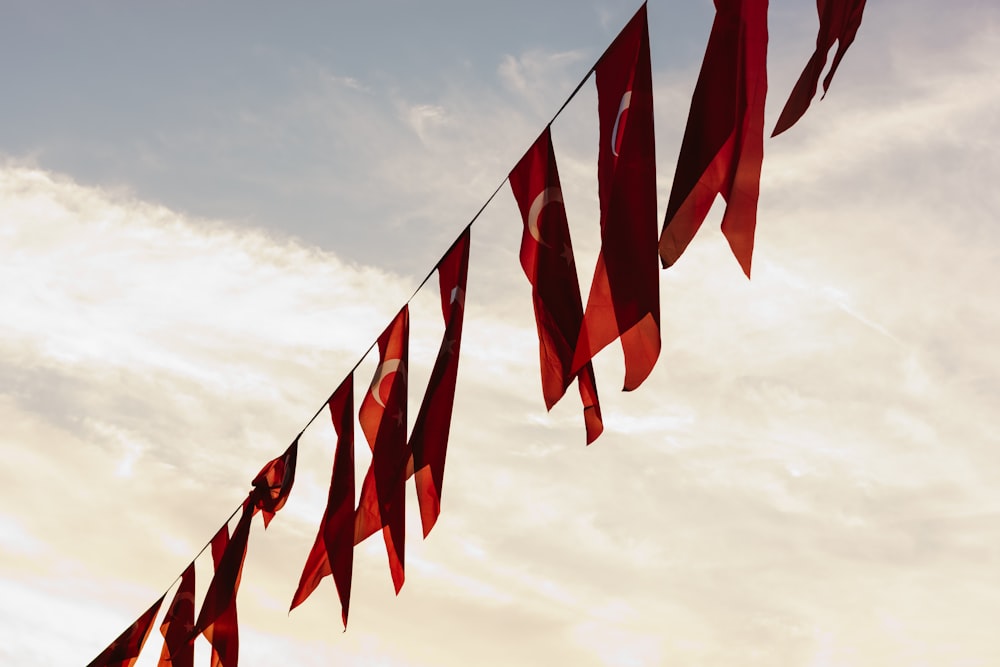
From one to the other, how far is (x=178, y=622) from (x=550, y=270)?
649cm

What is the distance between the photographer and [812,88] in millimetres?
5539

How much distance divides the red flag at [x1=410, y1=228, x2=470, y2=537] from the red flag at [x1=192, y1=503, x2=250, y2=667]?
10.7 feet

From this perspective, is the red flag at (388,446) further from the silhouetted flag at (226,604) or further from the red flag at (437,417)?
the silhouetted flag at (226,604)

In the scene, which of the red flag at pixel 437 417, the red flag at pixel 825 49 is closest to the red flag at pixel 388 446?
the red flag at pixel 437 417

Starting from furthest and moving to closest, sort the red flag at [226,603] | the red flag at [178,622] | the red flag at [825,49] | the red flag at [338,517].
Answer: the red flag at [178,622]
the red flag at [226,603]
the red flag at [338,517]
the red flag at [825,49]

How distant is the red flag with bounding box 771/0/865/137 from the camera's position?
553 centimetres

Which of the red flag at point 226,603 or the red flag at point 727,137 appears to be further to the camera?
the red flag at point 226,603

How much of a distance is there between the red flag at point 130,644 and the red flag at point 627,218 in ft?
25.0

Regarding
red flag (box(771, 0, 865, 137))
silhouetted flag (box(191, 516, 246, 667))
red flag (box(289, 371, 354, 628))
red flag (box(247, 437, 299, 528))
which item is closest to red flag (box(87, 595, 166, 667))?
silhouetted flag (box(191, 516, 246, 667))

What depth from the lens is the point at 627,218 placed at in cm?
561

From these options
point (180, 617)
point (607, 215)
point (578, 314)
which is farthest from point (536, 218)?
point (180, 617)

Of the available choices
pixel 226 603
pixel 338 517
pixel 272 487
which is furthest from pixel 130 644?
pixel 338 517

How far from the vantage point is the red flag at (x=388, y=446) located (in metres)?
7.50

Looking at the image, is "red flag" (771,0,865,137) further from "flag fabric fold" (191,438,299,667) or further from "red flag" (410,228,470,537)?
"flag fabric fold" (191,438,299,667)
